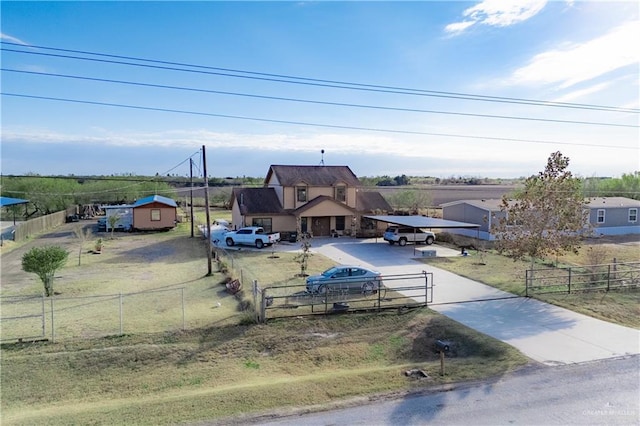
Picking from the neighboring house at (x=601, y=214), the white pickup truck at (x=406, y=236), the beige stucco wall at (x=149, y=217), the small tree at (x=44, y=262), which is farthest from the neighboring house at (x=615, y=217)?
the small tree at (x=44, y=262)

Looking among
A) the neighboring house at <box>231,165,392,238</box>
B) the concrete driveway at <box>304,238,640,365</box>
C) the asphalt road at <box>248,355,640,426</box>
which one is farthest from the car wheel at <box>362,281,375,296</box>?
the neighboring house at <box>231,165,392,238</box>

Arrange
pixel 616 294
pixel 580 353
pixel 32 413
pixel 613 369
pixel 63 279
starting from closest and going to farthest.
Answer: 1. pixel 32 413
2. pixel 613 369
3. pixel 580 353
4. pixel 616 294
5. pixel 63 279

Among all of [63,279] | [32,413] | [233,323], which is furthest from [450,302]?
[63,279]

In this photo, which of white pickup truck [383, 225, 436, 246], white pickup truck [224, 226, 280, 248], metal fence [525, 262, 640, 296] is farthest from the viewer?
white pickup truck [383, 225, 436, 246]

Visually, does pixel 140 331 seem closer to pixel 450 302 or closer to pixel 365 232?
pixel 450 302

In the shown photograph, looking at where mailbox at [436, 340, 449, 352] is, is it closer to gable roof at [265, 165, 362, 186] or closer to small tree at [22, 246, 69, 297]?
small tree at [22, 246, 69, 297]

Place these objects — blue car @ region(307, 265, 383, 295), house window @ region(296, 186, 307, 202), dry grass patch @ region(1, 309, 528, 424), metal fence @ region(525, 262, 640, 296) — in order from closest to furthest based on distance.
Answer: dry grass patch @ region(1, 309, 528, 424) → blue car @ region(307, 265, 383, 295) → metal fence @ region(525, 262, 640, 296) → house window @ region(296, 186, 307, 202)
